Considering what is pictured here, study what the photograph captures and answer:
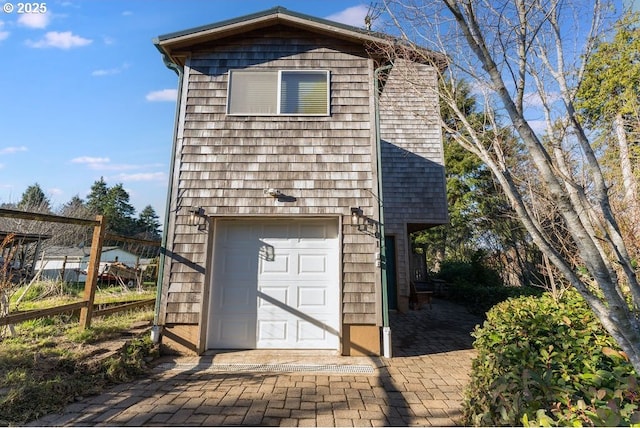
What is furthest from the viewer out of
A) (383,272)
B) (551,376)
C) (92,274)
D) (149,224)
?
Result: (149,224)

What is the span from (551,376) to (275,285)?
3.77m

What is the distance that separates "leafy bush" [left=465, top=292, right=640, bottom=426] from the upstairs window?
4232mm

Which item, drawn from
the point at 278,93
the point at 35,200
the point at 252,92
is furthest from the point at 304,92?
the point at 35,200

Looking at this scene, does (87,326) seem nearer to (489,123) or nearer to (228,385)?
(228,385)

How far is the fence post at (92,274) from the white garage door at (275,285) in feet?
5.64

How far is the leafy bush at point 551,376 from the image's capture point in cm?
149

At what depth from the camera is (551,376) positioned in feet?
5.87

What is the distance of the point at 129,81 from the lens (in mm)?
6457

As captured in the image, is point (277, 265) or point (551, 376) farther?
point (277, 265)

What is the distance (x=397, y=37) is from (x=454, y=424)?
4935mm

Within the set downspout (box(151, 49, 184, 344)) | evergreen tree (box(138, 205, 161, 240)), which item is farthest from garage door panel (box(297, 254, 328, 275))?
evergreen tree (box(138, 205, 161, 240))

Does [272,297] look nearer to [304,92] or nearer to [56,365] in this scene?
[56,365]

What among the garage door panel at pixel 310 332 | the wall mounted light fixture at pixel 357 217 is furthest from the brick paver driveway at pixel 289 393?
the wall mounted light fixture at pixel 357 217

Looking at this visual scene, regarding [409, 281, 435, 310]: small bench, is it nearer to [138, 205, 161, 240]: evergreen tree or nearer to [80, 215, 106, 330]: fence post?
[80, 215, 106, 330]: fence post
